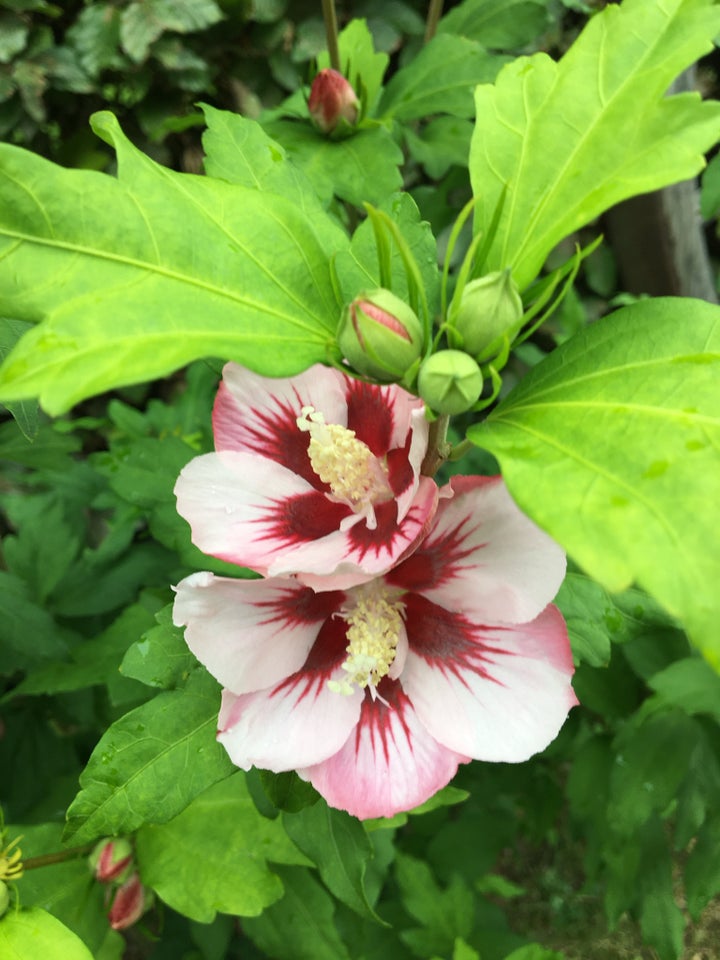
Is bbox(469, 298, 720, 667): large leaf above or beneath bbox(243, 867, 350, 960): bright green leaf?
above

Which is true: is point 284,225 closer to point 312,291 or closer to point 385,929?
point 312,291

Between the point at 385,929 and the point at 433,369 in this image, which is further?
the point at 385,929

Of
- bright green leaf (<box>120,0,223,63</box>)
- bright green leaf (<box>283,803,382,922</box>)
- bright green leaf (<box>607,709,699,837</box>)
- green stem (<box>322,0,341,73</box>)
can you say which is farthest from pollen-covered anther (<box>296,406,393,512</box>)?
bright green leaf (<box>120,0,223,63</box>)

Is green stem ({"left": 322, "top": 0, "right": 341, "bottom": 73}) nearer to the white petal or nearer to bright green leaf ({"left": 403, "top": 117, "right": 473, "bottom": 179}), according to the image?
bright green leaf ({"left": 403, "top": 117, "right": 473, "bottom": 179})

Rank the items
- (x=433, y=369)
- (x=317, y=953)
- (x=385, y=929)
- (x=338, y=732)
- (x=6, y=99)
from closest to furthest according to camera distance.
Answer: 1. (x=433, y=369)
2. (x=338, y=732)
3. (x=317, y=953)
4. (x=385, y=929)
5. (x=6, y=99)

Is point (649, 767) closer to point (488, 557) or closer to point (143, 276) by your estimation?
point (488, 557)

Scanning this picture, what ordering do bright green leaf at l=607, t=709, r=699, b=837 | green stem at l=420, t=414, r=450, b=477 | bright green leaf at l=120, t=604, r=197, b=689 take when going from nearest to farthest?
green stem at l=420, t=414, r=450, b=477, bright green leaf at l=120, t=604, r=197, b=689, bright green leaf at l=607, t=709, r=699, b=837

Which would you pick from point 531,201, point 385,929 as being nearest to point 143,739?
point 531,201
